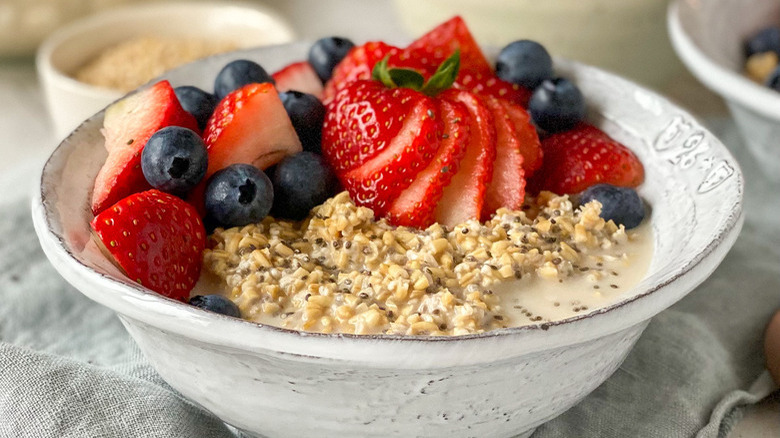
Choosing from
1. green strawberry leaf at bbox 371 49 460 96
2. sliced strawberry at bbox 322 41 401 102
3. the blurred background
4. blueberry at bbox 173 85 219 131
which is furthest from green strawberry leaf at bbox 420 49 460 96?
the blurred background

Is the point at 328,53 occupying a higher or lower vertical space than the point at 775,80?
higher

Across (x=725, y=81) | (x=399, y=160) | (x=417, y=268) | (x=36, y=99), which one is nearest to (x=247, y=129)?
(x=399, y=160)

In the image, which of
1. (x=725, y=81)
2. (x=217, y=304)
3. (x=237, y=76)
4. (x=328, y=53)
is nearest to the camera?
(x=217, y=304)

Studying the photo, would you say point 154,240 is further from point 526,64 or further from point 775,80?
point 775,80

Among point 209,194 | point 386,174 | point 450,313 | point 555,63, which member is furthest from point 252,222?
point 555,63

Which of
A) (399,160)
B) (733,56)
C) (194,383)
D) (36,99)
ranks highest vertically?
(399,160)

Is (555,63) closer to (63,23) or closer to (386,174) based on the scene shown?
(386,174)

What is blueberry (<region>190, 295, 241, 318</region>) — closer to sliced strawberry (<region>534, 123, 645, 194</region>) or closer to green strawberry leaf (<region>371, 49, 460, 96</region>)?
green strawberry leaf (<region>371, 49, 460, 96</region>)
